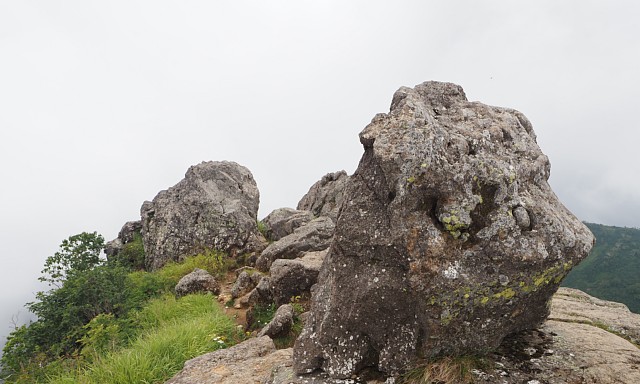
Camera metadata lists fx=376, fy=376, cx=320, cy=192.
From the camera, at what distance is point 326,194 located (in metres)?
29.6

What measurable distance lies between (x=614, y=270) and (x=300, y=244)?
349 ft

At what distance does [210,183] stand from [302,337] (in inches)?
791

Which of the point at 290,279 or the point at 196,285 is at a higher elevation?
the point at 290,279

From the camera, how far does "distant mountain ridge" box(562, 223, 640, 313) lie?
244ft

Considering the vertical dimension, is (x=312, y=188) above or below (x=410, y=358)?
above

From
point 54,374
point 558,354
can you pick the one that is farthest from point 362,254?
point 54,374

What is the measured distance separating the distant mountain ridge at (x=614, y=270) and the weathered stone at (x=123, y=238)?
68818 millimetres

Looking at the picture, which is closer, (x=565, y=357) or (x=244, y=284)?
(x=565, y=357)

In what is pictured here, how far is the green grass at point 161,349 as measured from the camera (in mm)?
8195

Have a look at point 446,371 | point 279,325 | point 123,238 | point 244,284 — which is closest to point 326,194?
point 244,284

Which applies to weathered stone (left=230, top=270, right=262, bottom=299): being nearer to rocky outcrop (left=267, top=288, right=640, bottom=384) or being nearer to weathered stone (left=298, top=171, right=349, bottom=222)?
rocky outcrop (left=267, top=288, right=640, bottom=384)

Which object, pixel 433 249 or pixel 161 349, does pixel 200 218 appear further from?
pixel 433 249

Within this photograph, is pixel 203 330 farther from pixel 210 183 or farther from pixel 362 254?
pixel 210 183

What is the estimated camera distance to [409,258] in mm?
5535
